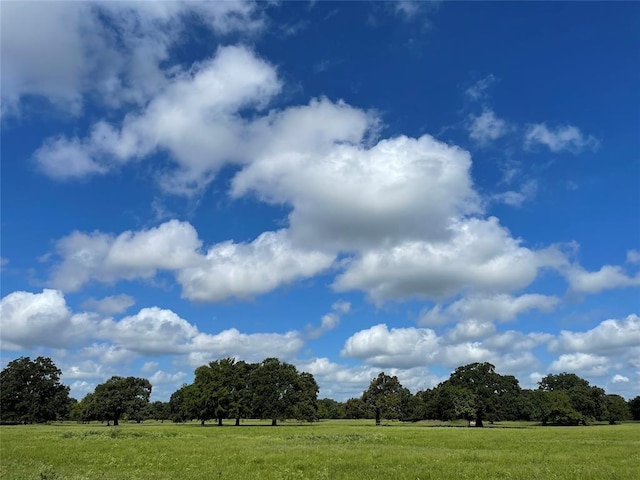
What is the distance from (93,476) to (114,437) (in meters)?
35.8

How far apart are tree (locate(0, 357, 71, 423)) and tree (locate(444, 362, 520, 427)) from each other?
103 metres

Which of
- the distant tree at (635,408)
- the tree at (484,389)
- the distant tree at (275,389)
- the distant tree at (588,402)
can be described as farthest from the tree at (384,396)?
the distant tree at (635,408)

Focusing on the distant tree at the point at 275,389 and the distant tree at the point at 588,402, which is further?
the distant tree at the point at 588,402

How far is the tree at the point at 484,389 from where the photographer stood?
12100cm

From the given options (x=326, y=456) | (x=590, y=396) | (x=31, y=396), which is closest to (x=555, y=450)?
(x=326, y=456)

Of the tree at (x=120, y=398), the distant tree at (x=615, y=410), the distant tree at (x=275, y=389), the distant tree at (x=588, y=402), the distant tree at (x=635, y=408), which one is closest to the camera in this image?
the distant tree at (x=275, y=389)

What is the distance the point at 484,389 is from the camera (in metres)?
125

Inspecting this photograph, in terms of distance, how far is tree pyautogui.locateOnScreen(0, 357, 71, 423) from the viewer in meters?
119

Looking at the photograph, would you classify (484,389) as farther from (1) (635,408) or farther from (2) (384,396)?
(1) (635,408)

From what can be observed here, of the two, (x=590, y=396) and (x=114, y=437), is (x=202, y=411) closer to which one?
(x=114, y=437)

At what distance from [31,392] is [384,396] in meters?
96.8

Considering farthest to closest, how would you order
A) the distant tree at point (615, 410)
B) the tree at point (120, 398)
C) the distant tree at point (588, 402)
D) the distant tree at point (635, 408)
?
the distant tree at point (635, 408), the distant tree at point (615, 410), the distant tree at point (588, 402), the tree at point (120, 398)

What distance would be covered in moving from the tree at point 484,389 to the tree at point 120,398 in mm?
81375

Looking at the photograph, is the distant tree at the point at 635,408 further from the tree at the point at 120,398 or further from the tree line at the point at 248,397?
the tree at the point at 120,398
